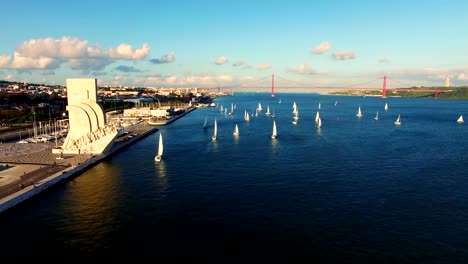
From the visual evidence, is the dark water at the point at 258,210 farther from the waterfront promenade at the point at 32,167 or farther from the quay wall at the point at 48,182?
the waterfront promenade at the point at 32,167

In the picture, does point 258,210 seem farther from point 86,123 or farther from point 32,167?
point 86,123

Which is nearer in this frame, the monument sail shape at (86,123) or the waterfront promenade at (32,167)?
the waterfront promenade at (32,167)

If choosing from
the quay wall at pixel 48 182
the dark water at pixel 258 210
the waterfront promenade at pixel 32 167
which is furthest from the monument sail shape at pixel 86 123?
the dark water at pixel 258 210

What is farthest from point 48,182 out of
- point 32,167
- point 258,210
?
point 258,210

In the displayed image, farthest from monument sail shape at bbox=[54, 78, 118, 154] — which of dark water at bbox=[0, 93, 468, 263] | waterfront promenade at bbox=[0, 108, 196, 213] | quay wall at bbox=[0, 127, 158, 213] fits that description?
dark water at bbox=[0, 93, 468, 263]

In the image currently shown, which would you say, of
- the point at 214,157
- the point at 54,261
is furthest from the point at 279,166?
the point at 54,261

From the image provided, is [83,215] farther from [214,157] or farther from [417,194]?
[417,194]
